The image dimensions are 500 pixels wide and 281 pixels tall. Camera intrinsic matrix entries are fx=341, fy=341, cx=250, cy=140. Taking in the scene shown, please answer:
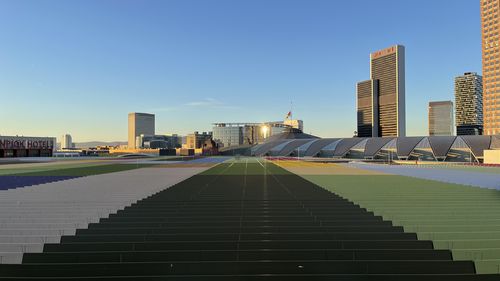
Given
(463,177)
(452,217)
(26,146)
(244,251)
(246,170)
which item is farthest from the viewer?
(26,146)

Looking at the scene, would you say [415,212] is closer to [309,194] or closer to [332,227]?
[332,227]

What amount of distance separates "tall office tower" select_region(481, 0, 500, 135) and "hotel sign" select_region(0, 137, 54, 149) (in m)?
211

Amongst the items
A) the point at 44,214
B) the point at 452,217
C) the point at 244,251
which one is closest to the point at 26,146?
the point at 44,214

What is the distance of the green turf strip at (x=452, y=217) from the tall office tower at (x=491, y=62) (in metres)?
199

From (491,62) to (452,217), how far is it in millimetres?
216049

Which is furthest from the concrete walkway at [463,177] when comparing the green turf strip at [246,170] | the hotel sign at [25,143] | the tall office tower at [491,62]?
the tall office tower at [491,62]

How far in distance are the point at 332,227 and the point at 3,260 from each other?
33.7 ft

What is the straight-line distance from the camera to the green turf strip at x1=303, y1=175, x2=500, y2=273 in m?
9.66

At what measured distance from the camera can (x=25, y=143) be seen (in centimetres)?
11700

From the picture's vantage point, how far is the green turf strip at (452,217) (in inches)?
380

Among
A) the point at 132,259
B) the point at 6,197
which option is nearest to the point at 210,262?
the point at 132,259

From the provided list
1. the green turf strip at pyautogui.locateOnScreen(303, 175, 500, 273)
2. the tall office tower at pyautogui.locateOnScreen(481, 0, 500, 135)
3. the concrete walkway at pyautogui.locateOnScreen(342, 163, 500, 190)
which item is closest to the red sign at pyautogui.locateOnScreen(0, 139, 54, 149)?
the concrete walkway at pyautogui.locateOnScreen(342, 163, 500, 190)

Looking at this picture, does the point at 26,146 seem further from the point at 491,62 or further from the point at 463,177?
the point at 491,62

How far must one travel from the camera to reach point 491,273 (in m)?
8.43
